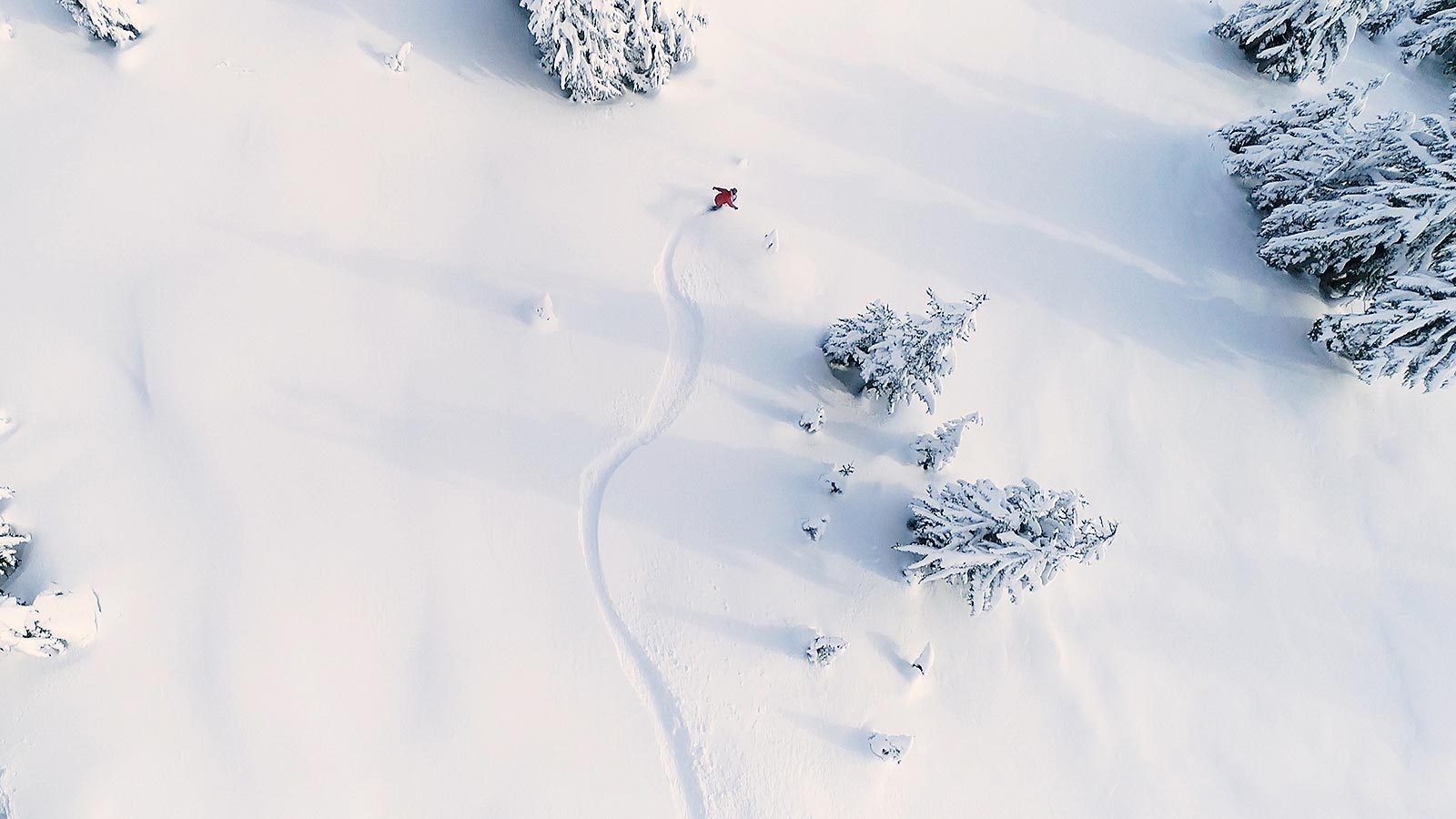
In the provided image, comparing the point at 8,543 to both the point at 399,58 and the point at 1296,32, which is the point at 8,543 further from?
the point at 1296,32

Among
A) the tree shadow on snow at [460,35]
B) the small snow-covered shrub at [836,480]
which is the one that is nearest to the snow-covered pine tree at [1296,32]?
the small snow-covered shrub at [836,480]

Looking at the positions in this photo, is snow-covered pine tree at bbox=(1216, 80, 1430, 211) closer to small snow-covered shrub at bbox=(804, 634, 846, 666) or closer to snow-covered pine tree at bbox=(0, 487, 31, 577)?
small snow-covered shrub at bbox=(804, 634, 846, 666)

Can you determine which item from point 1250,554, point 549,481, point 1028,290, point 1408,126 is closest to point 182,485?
point 549,481

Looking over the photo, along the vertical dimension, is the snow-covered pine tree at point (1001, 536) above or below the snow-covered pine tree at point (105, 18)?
below

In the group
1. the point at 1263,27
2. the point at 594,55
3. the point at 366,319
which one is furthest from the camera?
the point at 1263,27

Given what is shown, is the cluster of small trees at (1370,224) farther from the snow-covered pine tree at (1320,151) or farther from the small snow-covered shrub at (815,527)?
the small snow-covered shrub at (815,527)

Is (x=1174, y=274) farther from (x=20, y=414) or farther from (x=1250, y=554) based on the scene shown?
(x=20, y=414)

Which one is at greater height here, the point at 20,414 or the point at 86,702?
the point at 20,414
